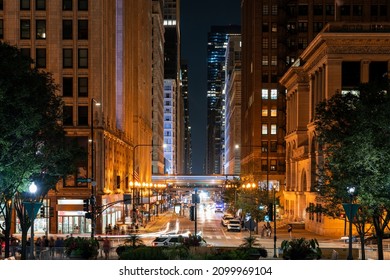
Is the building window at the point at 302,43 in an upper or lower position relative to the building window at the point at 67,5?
upper

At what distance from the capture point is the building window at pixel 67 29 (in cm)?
7625

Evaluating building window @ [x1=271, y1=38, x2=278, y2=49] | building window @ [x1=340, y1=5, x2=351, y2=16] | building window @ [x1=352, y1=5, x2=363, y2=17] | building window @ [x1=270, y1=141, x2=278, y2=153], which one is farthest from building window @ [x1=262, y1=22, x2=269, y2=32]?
building window @ [x1=352, y1=5, x2=363, y2=17]

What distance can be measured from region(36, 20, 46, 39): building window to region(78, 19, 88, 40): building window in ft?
13.4

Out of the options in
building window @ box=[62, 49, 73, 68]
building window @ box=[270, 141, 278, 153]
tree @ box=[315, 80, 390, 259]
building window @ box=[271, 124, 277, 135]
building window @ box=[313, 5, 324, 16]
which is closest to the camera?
tree @ box=[315, 80, 390, 259]

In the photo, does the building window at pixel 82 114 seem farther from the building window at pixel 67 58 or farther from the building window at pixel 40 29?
the building window at pixel 40 29

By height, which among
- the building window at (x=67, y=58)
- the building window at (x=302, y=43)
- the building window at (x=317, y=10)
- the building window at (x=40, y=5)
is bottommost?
the building window at (x=67, y=58)

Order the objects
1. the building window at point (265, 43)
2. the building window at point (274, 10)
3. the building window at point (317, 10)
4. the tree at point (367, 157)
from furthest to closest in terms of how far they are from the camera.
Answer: the building window at point (265, 43) < the building window at point (274, 10) < the building window at point (317, 10) < the tree at point (367, 157)

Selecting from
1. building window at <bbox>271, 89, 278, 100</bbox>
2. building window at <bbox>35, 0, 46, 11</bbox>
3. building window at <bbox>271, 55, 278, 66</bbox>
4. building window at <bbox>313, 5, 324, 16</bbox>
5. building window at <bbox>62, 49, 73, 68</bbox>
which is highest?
building window at <bbox>313, 5, 324, 16</bbox>

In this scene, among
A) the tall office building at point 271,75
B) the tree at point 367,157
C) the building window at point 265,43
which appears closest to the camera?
the tree at point 367,157

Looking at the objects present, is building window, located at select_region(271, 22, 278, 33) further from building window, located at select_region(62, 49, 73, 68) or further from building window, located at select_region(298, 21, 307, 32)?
building window, located at select_region(62, 49, 73, 68)

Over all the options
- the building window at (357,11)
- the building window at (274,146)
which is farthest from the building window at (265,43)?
the building window at (357,11)

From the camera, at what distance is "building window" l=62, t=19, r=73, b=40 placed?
7625 centimetres

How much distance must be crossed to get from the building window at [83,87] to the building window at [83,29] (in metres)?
4.93
